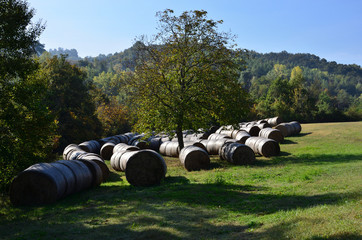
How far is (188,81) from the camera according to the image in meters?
23.6

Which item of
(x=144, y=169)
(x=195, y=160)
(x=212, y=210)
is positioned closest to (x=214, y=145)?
(x=195, y=160)

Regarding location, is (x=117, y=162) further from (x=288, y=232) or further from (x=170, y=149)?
(x=288, y=232)

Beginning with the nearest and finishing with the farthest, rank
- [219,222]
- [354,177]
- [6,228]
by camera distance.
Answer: [219,222] < [6,228] < [354,177]

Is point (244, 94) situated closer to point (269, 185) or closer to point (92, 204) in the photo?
point (269, 185)

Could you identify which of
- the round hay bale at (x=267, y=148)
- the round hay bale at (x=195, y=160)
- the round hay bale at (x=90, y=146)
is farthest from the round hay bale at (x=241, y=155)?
the round hay bale at (x=90, y=146)

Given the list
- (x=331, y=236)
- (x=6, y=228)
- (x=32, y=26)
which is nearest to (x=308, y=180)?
(x=331, y=236)

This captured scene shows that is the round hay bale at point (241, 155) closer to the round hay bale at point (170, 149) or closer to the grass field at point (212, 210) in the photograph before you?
the grass field at point (212, 210)

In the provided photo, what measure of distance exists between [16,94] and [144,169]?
22.7ft

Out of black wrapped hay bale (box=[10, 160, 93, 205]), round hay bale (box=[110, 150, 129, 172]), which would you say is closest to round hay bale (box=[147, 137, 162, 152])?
round hay bale (box=[110, 150, 129, 172])

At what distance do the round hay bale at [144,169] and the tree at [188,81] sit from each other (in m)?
6.99

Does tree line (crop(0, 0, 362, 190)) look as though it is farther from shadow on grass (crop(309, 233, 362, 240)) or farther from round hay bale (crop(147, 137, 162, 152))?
shadow on grass (crop(309, 233, 362, 240))

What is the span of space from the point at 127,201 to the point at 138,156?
139 inches

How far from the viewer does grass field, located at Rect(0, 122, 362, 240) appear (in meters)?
7.83

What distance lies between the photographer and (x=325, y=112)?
61.9 meters
